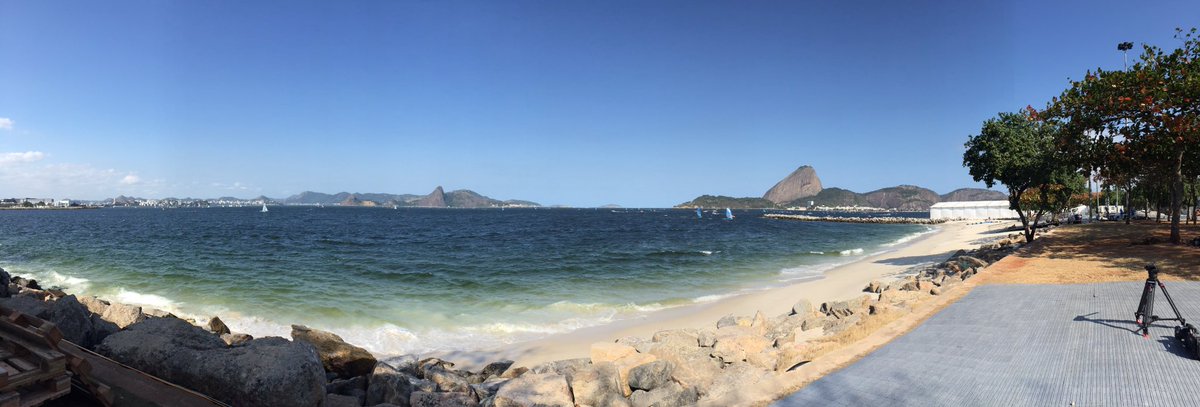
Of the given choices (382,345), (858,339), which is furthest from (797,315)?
(382,345)

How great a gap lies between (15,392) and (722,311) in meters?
14.6

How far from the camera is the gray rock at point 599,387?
652cm

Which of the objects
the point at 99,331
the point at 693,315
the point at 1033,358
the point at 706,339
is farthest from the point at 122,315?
the point at 1033,358

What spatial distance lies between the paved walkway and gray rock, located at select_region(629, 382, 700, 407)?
1.08 meters

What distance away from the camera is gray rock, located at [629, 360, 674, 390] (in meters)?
6.60

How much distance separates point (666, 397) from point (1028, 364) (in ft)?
15.2

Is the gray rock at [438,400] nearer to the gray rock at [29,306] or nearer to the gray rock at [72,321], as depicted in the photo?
the gray rock at [72,321]

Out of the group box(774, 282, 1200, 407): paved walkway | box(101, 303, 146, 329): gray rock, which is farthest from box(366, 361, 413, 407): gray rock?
box(101, 303, 146, 329): gray rock

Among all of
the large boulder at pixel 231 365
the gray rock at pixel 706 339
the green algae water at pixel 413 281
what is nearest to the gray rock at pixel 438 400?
the large boulder at pixel 231 365

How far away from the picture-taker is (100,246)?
3653 cm

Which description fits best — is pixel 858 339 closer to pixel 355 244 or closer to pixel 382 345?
pixel 382 345

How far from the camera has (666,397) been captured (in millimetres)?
6254

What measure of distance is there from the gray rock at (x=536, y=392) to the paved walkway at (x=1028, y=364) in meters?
2.72

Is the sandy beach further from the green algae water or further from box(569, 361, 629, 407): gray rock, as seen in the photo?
box(569, 361, 629, 407): gray rock
